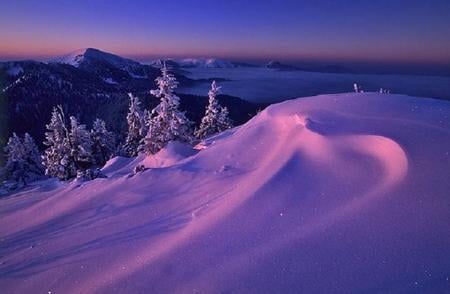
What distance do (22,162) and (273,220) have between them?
120ft

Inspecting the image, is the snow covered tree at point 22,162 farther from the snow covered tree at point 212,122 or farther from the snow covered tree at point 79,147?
the snow covered tree at point 212,122

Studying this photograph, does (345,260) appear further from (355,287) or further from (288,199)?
(288,199)

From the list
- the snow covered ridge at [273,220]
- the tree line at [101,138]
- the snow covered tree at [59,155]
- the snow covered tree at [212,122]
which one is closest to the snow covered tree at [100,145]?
the tree line at [101,138]

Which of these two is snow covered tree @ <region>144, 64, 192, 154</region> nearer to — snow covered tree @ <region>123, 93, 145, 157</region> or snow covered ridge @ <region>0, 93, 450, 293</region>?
snow covered tree @ <region>123, 93, 145, 157</region>

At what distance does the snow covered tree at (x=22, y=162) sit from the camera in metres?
33.6

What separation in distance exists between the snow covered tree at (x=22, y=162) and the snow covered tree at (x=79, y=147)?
22.8 feet

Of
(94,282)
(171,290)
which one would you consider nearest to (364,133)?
(171,290)

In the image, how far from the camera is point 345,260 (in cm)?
433

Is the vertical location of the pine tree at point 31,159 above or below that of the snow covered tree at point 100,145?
below

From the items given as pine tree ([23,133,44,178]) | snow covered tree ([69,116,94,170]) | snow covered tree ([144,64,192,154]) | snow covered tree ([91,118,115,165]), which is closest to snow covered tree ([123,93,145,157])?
snow covered tree ([91,118,115,165])

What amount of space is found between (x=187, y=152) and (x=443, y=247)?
8880 millimetres

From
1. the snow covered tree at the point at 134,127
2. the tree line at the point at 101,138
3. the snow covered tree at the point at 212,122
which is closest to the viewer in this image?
the tree line at the point at 101,138

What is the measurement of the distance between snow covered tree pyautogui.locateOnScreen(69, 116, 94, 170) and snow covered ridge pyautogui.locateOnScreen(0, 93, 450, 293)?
71.4 feet

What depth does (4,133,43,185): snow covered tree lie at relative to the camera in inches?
1321
